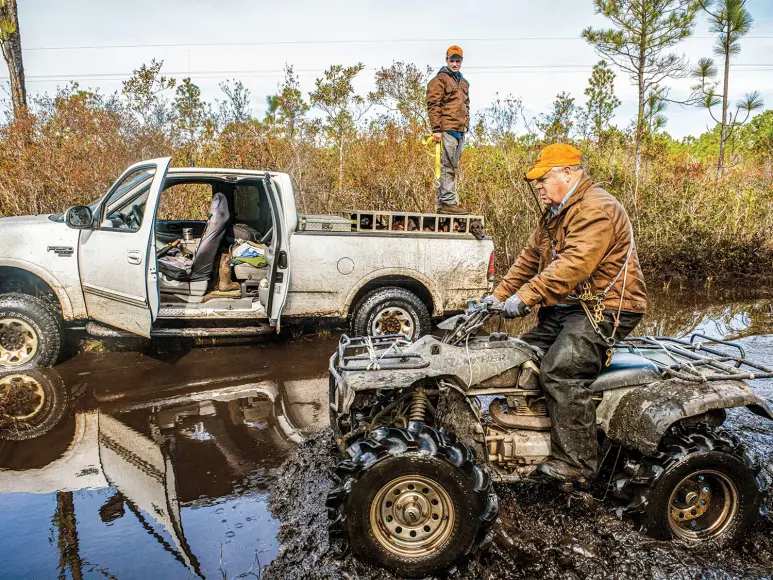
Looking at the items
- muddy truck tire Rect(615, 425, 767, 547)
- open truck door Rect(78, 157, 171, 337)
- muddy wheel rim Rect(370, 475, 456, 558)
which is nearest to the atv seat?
muddy truck tire Rect(615, 425, 767, 547)

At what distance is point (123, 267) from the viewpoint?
639cm

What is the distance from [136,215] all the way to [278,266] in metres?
1.68

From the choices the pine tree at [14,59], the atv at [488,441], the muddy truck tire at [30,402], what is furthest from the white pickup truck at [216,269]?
the pine tree at [14,59]

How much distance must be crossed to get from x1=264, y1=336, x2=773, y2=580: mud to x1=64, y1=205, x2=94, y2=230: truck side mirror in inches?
157

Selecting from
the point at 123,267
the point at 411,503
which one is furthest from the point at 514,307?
the point at 123,267

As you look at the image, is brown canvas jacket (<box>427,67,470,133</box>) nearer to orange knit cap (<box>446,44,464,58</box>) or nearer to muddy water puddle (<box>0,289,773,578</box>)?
orange knit cap (<box>446,44,464,58</box>)

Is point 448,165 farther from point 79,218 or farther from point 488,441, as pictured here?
point 488,441

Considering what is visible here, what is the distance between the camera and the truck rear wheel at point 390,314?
24.0 ft

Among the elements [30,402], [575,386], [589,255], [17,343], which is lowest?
[30,402]

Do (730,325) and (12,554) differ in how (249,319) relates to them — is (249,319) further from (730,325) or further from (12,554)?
(730,325)

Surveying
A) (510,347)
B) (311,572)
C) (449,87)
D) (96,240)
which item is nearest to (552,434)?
(510,347)

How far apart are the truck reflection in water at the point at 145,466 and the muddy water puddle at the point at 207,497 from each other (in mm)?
12

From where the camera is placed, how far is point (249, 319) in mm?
7129

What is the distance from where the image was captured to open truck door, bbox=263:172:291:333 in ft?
22.4
